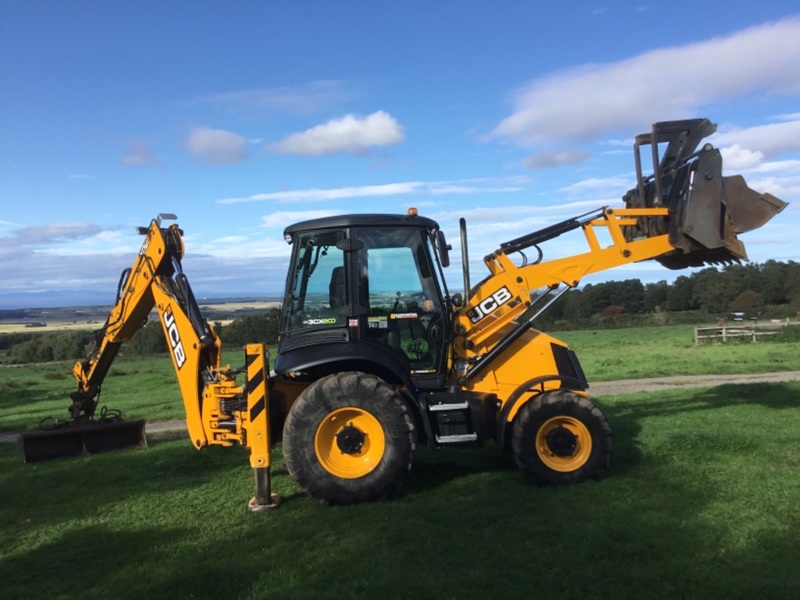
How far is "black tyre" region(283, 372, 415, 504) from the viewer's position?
7.26 meters

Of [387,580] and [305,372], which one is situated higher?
[305,372]

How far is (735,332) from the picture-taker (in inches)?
1350

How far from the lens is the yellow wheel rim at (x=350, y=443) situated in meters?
7.38

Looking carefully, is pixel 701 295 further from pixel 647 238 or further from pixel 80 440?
pixel 80 440

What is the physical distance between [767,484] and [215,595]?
5.68 m

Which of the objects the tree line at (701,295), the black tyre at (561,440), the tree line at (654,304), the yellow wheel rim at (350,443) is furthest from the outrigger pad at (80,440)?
the tree line at (701,295)

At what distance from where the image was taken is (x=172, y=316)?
28.1 ft

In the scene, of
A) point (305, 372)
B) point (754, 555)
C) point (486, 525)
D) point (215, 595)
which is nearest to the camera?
point (215, 595)

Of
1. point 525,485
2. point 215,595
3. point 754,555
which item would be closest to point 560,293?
point 525,485

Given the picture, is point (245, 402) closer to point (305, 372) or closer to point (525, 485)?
point (305, 372)

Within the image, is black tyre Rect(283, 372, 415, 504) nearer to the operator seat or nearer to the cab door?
the cab door

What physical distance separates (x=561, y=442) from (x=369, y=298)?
8.84 ft

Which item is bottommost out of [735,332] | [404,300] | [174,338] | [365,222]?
[735,332]

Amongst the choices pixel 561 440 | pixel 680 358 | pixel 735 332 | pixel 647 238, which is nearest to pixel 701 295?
pixel 735 332
